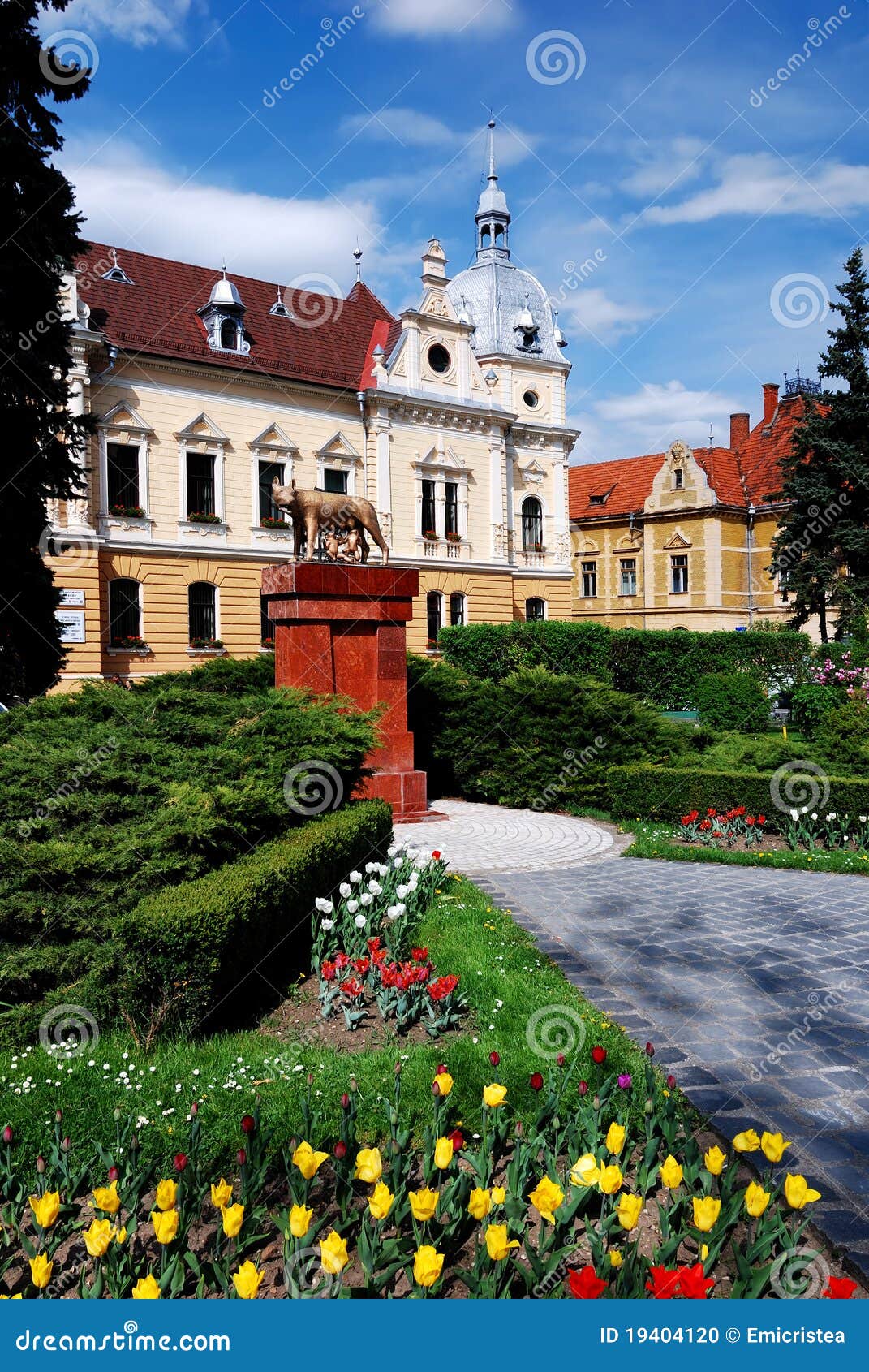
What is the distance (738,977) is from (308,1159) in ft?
13.9

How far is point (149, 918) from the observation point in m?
4.97

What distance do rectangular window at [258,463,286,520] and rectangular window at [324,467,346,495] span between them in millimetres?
1726

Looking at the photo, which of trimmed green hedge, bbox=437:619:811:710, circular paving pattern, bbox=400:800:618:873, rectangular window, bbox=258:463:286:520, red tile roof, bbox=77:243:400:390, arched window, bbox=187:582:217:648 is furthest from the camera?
rectangular window, bbox=258:463:286:520

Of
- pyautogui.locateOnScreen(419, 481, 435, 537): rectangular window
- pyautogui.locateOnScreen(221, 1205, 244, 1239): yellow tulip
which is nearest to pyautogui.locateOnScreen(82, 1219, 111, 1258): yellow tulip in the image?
pyautogui.locateOnScreen(221, 1205, 244, 1239): yellow tulip

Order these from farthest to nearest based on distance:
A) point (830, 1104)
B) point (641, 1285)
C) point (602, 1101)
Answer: point (830, 1104) → point (602, 1101) → point (641, 1285)

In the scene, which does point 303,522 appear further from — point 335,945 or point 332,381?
point 332,381

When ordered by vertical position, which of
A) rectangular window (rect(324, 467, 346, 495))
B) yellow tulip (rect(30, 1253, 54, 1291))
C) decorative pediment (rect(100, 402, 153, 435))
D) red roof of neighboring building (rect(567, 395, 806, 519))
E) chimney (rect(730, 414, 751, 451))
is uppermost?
chimney (rect(730, 414, 751, 451))

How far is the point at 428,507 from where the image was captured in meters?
33.8

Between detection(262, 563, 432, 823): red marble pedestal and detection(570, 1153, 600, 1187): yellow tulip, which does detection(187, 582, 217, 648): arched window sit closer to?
detection(262, 563, 432, 823): red marble pedestal

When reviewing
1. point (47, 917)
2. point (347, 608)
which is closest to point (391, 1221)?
point (47, 917)

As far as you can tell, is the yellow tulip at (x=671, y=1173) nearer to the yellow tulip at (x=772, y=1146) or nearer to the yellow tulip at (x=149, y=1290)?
the yellow tulip at (x=772, y=1146)

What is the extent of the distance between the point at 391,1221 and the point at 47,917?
288cm

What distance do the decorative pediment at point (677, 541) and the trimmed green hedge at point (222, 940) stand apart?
4322 centimetres

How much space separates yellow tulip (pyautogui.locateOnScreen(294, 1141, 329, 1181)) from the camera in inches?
128
